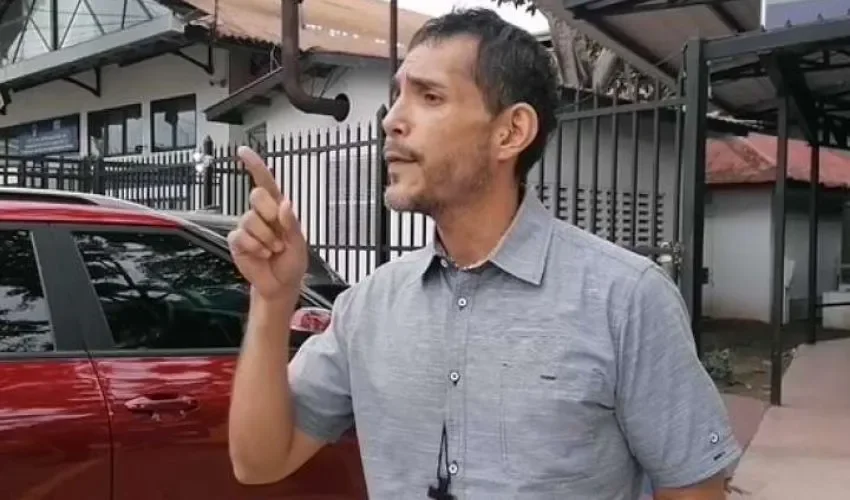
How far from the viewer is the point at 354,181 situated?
9859mm

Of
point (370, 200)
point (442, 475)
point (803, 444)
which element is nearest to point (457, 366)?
point (442, 475)

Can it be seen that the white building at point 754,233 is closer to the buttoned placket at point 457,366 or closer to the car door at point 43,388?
the car door at point 43,388

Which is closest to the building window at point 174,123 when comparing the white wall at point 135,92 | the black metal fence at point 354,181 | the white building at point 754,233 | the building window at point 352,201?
the white wall at point 135,92

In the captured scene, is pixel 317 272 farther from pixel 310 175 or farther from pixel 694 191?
pixel 310 175

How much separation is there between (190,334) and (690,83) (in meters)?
3.95

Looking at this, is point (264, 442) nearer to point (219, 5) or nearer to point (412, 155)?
point (412, 155)

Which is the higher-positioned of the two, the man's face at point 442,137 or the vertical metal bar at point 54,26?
the vertical metal bar at point 54,26

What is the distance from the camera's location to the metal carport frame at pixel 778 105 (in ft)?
19.5

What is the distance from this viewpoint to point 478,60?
→ 1515 millimetres

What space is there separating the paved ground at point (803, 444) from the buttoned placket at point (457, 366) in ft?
14.7

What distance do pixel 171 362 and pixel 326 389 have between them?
1.67 metres

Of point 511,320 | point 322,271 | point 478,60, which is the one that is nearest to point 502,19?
point 478,60

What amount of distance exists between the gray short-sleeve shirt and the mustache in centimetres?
19

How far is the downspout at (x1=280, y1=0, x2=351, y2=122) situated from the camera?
965 cm
